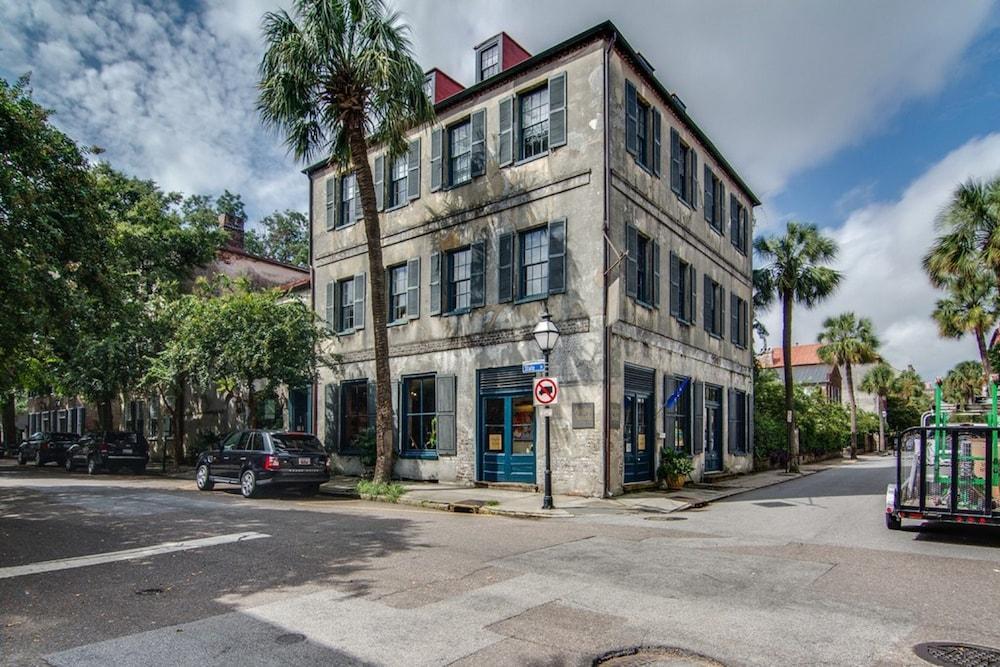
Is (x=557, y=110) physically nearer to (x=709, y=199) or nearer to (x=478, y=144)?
(x=478, y=144)

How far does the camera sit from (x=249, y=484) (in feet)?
52.7

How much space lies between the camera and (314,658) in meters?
4.82

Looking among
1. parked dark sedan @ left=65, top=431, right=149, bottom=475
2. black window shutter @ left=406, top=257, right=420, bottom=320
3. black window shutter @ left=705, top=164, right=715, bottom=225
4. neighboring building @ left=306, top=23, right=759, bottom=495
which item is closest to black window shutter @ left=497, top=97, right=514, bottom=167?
neighboring building @ left=306, top=23, right=759, bottom=495

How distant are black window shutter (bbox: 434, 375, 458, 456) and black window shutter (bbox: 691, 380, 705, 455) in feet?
22.7

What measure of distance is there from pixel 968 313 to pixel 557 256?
1785cm

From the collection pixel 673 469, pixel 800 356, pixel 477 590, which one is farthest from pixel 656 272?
pixel 800 356

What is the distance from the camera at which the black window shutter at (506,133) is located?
17.8 metres

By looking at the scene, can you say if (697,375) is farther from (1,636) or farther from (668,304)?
(1,636)

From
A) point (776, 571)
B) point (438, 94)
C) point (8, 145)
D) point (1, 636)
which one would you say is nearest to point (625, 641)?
point (776, 571)

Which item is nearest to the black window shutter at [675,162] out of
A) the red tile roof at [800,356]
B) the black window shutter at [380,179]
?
the black window shutter at [380,179]

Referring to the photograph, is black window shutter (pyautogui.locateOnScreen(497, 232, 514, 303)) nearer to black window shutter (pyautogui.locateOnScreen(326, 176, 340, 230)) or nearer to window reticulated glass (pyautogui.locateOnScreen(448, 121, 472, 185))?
window reticulated glass (pyautogui.locateOnScreen(448, 121, 472, 185))

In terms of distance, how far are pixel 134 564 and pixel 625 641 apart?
6026 mm

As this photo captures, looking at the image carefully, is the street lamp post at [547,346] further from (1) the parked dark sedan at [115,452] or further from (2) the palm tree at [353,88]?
(1) the parked dark sedan at [115,452]

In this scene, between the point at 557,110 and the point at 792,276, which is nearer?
the point at 557,110
